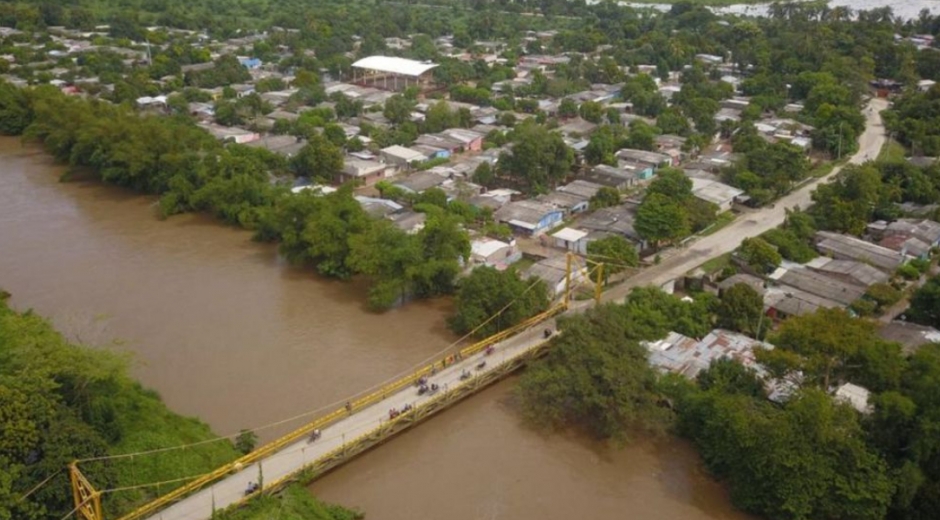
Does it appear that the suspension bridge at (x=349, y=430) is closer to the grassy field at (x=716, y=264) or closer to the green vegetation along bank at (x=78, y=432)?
the green vegetation along bank at (x=78, y=432)

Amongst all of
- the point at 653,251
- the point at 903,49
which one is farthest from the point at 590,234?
the point at 903,49

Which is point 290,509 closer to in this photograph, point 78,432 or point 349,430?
point 349,430

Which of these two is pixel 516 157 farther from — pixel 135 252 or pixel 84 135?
pixel 84 135

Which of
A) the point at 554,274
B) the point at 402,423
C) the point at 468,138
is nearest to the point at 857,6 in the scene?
the point at 468,138

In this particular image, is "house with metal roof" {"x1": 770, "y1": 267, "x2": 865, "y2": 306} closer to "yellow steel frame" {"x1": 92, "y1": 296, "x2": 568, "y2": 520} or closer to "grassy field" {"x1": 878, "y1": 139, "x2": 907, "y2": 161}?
"yellow steel frame" {"x1": 92, "y1": 296, "x2": 568, "y2": 520}

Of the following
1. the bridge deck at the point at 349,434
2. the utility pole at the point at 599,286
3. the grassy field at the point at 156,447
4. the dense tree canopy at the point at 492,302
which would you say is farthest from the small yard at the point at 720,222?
the grassy field at the point at 156,447

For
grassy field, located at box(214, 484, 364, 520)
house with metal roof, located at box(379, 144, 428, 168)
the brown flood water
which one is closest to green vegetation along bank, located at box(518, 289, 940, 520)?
the brown flood water
